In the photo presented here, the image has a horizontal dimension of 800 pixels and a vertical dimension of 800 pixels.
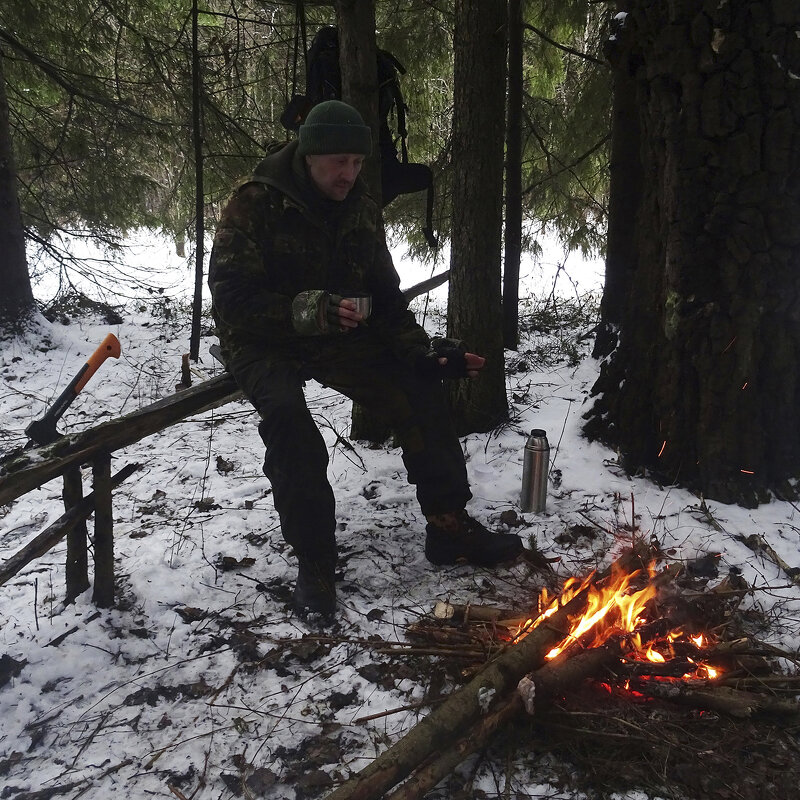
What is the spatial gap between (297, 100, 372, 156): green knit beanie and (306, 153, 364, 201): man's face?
46 millimetres

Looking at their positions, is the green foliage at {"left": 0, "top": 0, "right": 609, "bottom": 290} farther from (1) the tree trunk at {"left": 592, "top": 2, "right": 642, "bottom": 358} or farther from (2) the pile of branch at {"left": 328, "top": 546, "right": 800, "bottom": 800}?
(2) the pile of branch at {"left": 328, "top": 546, "right": 800, "bottom": 800}

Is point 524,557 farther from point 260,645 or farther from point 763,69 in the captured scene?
point 763,69

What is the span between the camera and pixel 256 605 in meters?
3.21

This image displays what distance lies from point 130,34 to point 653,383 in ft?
26.6

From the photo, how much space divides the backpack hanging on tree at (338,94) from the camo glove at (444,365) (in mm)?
1674

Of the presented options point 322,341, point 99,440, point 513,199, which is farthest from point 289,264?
point 513,199

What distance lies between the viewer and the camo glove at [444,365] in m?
3.59

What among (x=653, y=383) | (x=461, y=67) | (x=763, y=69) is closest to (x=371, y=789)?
(x=653, y=383)

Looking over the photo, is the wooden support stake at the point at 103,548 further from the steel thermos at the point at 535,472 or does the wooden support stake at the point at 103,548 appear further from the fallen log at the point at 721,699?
the fallen log at the point at 721,699

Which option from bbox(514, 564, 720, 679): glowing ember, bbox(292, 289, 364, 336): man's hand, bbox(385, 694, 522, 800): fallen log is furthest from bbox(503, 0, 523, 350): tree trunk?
bbox(385, 694, 522, 800): fallen log

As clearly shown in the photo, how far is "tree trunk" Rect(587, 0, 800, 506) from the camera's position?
327 cm

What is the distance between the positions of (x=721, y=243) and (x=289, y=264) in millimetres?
2434

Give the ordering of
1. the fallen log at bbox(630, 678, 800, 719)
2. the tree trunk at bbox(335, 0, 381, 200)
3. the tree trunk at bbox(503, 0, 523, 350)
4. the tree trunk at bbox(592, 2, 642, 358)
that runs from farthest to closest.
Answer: the tree trunk at bbox(503, 0, 523, 350), the tree trunk at bbox(592, 2, 642, 358), the tree trunk at bbox(335, 0, 381, 200), the fallen log at bbox(630, 678, 800, 719)

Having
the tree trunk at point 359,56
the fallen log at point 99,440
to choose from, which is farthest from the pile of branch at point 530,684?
the tree trunk at point 359,56
